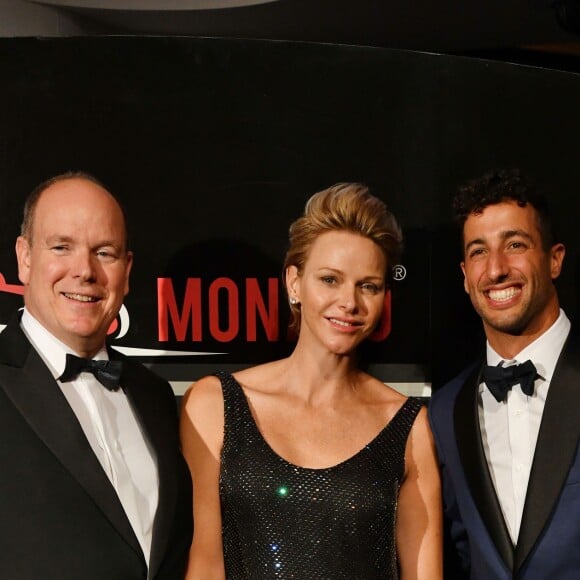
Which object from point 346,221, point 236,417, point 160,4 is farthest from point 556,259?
point 160,4

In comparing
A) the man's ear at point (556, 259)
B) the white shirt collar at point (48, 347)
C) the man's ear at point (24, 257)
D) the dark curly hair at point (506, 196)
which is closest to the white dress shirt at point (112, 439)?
the white shirt collar at point (48, 347)

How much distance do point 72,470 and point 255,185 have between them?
1.29 metres

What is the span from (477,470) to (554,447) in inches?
9.9

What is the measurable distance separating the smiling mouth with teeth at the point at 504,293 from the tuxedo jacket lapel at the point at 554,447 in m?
0.24

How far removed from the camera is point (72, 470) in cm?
285

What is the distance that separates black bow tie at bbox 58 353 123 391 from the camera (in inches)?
118

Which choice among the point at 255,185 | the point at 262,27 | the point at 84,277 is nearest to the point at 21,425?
the point at 84,277

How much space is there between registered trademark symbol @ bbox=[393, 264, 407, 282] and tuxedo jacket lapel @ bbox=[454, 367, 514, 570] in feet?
1.63

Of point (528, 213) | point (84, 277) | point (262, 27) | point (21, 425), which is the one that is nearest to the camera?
point (21, 425)

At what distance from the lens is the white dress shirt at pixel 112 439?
2.98 m

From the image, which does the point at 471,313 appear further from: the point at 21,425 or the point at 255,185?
the point at 21,425

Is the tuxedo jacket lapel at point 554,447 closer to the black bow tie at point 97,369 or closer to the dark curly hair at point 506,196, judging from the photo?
the dark curly hair at point 506,196

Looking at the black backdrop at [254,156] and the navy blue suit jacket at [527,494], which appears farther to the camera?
the black backdrop at [254,156]

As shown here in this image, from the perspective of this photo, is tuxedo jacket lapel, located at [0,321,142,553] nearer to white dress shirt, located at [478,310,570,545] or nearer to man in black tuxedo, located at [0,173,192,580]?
man in black tuxedo, located at [0,173,192,580]
